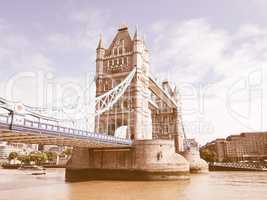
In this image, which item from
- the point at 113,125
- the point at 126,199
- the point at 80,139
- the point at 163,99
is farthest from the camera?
the point at 163,99

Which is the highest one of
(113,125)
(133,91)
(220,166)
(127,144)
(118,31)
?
(118,31)

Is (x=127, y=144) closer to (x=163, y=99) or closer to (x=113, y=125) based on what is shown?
(x=113, y=125)

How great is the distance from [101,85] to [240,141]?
9296 centimetres

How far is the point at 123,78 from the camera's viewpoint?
45.8m

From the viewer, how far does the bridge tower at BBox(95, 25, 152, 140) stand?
140 feet

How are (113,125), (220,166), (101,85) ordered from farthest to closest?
(220,166) < (101,85) < (113,125)

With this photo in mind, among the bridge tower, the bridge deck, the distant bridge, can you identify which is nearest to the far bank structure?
the bridge tower

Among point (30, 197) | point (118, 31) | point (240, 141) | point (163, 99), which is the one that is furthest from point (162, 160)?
point (240, 141)

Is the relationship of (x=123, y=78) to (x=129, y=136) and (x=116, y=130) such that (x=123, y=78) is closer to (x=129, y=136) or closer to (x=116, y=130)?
(x=116, y=130)

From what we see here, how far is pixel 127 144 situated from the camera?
32781 mm

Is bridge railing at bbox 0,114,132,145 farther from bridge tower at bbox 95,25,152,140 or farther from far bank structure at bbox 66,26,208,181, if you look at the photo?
bridge tower at bbox 95,25,152,140

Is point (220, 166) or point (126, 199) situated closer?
point (126, 199)

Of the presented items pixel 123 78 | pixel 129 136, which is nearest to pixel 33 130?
pixel 129 136

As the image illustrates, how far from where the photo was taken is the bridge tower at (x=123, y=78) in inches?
1678
